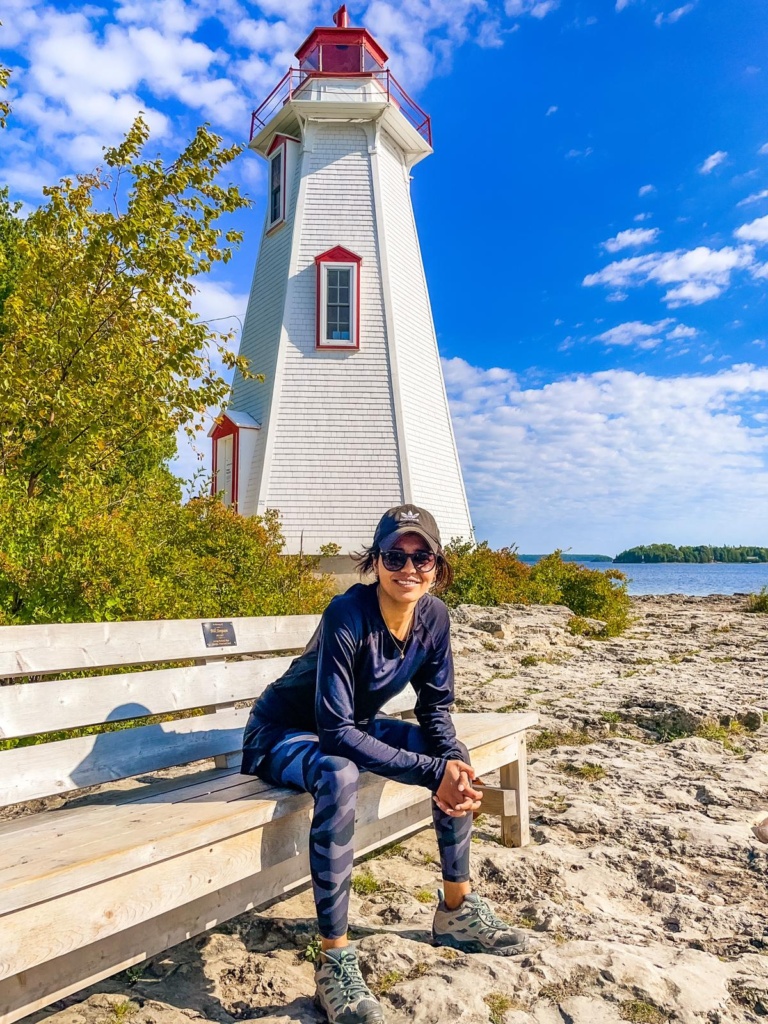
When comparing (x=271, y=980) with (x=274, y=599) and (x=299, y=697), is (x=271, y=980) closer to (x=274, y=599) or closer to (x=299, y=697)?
(x=299, y=697)

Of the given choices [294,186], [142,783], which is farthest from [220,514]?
[294,186]

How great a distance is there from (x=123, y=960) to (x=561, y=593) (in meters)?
13.7

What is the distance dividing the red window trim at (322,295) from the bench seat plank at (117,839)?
14134 millimetres

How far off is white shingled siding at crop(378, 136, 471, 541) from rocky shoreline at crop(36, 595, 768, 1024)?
10661 mm

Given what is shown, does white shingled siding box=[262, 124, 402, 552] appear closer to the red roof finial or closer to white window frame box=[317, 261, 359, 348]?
white window frame box=[317, 261, 359, 348]

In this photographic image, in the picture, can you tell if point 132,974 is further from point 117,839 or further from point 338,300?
point 338,300

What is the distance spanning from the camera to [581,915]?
289cm

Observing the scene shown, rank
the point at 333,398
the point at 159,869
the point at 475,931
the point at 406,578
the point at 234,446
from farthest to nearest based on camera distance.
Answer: the point at 333,398
the point at 234,446
the point at 406,578
the point at 475,931
the point at 159,869

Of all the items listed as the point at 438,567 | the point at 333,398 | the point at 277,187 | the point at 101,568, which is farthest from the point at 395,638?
the point at 277,187

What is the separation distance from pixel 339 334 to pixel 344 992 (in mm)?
15150

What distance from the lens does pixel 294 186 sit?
17469 millimetres

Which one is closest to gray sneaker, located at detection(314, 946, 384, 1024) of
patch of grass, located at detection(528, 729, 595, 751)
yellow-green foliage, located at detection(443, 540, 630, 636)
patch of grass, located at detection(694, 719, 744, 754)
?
patch of grass, located at detection(528, 729, 595, 751)

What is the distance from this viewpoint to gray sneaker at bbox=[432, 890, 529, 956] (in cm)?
259

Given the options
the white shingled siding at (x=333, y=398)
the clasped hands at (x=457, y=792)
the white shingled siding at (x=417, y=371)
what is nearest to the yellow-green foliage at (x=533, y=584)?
the white shingled siding at (x=417, y=371)
